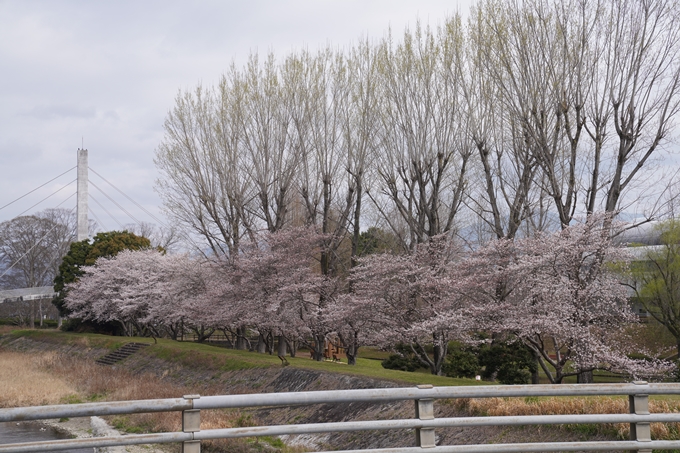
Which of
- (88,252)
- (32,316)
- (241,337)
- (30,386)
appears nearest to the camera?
(30,386)

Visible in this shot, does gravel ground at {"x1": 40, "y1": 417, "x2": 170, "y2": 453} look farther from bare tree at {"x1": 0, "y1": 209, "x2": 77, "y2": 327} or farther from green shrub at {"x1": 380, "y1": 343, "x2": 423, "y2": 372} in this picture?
bare tree at {"x1": 0, "y1": 209, "x2": 77, "y2": 327}

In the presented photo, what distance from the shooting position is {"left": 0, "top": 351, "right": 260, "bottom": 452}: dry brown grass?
1653cm

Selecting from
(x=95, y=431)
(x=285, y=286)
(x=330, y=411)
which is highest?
(x=285, y=286)

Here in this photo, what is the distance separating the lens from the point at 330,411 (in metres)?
15.9

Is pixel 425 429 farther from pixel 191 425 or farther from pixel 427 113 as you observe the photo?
pixel 427 113

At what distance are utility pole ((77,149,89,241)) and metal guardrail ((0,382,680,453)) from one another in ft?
184

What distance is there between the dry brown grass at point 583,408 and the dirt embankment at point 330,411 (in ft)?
1.27

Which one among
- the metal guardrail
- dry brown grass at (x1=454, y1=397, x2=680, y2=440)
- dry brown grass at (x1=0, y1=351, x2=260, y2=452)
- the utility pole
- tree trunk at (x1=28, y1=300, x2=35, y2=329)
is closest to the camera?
the metal guardrail

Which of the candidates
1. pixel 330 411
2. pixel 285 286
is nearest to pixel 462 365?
pixel 330 411

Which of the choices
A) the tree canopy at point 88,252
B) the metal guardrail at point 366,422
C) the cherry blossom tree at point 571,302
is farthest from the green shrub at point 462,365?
the tree canopy at point 88,252

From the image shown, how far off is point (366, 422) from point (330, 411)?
11.1 m

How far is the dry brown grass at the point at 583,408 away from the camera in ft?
27.0

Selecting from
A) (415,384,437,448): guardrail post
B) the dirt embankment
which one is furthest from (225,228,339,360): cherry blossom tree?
(415,384,437,448): guardrail post

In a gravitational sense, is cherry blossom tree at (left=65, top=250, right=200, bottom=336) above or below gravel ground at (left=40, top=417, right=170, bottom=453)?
above
